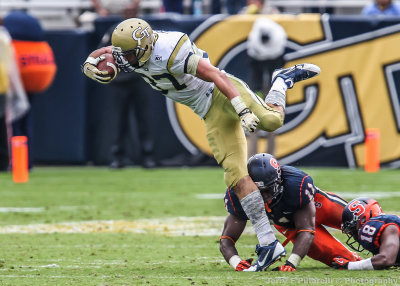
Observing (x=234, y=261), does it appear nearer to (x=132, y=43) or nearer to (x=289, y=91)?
(x=132, y=43)

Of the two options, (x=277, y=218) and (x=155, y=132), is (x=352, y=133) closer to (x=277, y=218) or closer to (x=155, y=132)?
(x=155, y=132)

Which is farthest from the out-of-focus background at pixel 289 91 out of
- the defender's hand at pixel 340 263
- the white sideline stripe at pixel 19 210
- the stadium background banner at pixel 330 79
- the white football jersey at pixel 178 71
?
the defender's hand at pixel 340 263

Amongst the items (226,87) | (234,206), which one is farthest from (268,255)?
(226,87)

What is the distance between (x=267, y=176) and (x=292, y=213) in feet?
0.98

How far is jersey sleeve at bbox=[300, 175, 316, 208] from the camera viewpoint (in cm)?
532

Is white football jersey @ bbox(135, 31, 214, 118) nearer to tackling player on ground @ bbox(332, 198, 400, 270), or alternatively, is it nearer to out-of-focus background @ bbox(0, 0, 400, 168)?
tackling player on ground @ bbox(332, 198, 400, 270)

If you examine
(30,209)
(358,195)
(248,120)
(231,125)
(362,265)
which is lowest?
(30,209)

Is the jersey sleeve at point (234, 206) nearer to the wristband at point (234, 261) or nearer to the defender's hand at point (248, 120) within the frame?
the wristband at point (234, 261)

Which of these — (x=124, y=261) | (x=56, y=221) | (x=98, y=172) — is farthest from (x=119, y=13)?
(x=124, y=261)

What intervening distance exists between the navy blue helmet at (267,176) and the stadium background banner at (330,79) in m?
6.67

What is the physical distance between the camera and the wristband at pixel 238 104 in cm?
551

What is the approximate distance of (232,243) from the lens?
18.0 ft

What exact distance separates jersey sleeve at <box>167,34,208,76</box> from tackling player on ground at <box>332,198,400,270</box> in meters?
1.36

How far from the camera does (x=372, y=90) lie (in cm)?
1209
